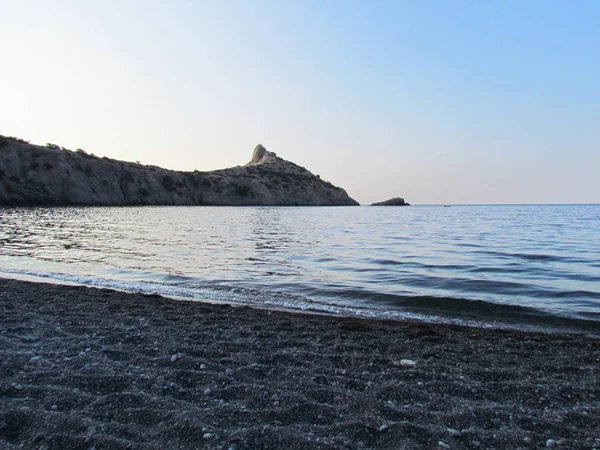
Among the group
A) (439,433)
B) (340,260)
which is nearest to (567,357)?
(439,433)

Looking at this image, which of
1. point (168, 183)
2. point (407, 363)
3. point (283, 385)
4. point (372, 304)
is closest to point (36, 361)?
point (283, 385)

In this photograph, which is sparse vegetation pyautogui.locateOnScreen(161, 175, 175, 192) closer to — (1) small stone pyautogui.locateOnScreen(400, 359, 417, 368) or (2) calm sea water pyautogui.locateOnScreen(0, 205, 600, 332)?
(2) calm sea water pyautogui.locateOnScreen(0, 205, 600, 332)

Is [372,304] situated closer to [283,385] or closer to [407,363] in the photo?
[407,363]

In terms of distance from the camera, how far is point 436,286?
12.7 metres

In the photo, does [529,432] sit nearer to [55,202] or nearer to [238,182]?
[55,202]

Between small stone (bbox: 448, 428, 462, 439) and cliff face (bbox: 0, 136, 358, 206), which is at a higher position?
cliff face (bbox: 0, 136, 358, 206)

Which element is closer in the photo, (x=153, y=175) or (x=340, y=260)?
(x=340, y=260)

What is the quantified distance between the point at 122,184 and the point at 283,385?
10462 cm

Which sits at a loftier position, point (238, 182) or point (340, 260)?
point (238, 182)

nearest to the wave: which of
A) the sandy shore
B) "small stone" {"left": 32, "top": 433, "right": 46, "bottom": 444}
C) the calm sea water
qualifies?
the calm sea water

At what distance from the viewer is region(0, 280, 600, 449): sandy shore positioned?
3775 millimetres

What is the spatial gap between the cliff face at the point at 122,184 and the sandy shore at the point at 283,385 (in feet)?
260

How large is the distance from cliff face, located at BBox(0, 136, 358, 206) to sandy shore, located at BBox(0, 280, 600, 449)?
79.1 m

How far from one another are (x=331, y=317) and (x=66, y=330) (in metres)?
5.40
